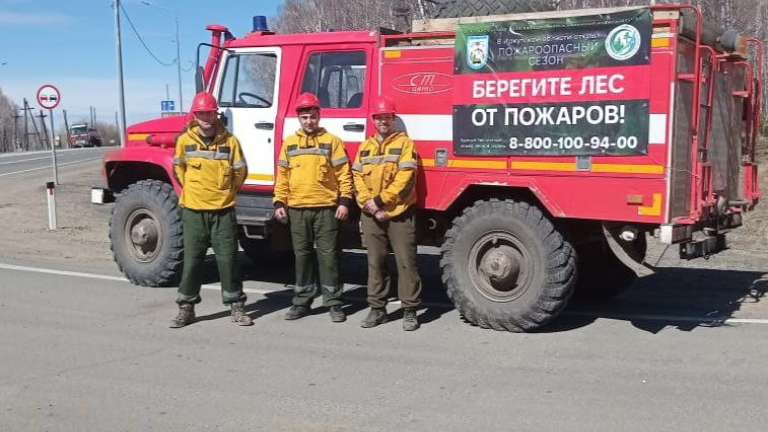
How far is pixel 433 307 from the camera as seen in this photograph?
744 cm

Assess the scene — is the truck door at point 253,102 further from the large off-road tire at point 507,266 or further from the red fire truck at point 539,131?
the large off-road tire at point 507,266

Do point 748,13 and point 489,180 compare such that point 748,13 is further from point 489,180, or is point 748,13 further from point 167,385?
point 167,385

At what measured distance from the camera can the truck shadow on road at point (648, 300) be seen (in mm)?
6773

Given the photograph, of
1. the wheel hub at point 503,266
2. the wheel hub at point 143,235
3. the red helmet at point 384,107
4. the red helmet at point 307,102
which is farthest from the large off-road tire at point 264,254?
the wheel hub at point 503,266

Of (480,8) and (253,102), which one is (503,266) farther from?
(253,102)

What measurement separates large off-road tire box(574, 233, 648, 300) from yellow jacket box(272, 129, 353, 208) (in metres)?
2.26

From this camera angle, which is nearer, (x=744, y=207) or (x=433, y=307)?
(x=744, y=207)

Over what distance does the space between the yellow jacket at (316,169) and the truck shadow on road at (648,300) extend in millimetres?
1149

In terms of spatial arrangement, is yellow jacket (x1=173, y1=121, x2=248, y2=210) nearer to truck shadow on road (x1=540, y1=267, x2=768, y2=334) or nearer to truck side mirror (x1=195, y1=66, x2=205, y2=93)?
truck side mirror (x1=195, y1=66, x2=205, y2=93)

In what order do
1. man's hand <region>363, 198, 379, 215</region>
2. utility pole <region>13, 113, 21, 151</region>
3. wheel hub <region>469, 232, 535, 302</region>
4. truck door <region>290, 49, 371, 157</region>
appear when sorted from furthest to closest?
utility pole <region>13, 113, 21, 151</region>
truck door <region>290, 49, 371, 157</region>
man's hand <region>363, 198, 379, 215</region>
wheel hub <region>469, 232, 535, 302</region>

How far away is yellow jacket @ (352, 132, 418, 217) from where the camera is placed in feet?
21.1

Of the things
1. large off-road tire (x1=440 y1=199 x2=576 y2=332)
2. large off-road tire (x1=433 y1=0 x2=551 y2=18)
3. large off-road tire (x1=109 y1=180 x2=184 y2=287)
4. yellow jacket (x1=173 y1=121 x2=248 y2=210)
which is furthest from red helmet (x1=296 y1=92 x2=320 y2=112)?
large off-road tire (x1=109 y1=180 x2=184 y2=287)

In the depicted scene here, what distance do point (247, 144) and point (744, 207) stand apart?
4652 millimetres

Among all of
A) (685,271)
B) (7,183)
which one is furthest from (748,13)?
(7,183)
